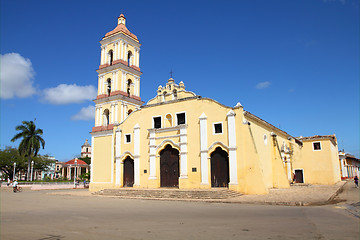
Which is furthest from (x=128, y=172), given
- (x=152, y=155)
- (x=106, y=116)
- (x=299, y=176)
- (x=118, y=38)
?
(x=299, y=176)

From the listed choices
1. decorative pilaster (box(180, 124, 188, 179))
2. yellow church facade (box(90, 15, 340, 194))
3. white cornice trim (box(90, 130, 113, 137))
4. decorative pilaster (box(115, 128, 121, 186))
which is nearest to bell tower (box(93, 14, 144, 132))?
yellow church facade (box(90, 15, 340, 194))

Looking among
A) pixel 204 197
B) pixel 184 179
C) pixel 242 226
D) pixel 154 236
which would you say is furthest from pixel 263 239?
pixel 184 179

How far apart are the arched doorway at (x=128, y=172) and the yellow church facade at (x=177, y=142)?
9 centimetres

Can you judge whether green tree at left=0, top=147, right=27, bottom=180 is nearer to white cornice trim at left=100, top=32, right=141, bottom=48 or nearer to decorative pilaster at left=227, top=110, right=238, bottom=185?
white cornice trim at left=100, top=32, right=141, bottom=48

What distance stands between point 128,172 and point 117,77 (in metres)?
9.69

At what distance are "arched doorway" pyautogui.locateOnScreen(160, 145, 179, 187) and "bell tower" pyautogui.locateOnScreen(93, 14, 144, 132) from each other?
6.43 metres

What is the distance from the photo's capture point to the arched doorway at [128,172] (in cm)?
2517

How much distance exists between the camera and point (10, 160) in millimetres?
49812

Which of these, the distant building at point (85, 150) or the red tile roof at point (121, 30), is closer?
the red tile roof at point (121, 30)

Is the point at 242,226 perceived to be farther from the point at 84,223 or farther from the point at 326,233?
the point at 84,223

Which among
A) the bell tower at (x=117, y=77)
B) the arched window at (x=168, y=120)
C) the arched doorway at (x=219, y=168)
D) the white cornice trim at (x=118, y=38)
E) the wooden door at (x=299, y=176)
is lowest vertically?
the wooden door at (x=299, y=176)

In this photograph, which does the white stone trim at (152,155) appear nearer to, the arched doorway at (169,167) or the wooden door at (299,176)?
the arched doorway at (169,167)

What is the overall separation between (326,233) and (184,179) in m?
15.9

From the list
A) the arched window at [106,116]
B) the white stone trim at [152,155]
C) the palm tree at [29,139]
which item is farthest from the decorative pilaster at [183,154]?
the palm tree at [29,139]
